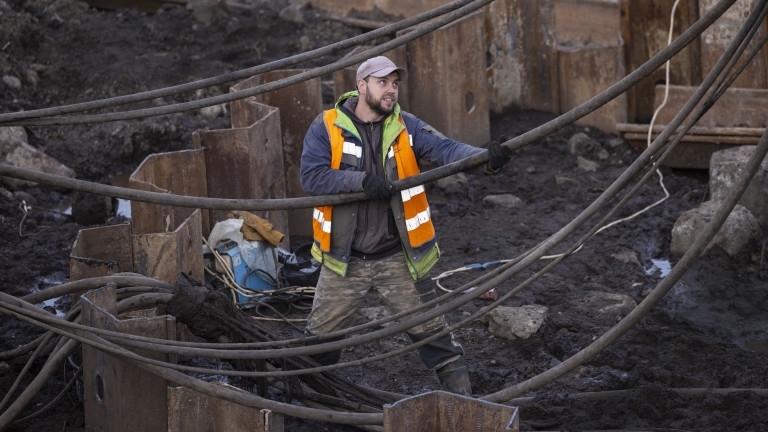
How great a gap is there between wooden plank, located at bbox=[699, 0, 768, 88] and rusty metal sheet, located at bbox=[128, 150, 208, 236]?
540 cm

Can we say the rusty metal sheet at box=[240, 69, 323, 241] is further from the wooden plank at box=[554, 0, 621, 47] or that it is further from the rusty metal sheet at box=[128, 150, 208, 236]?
the wooden plank at box=[554, 0, 621, 47]

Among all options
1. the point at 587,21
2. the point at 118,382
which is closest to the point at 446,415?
the point at 118,382

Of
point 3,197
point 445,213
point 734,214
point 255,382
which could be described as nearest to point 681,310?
point 734,214

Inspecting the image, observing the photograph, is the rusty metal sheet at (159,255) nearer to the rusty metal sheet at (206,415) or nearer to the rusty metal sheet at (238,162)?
the rusty metal sheet at (238,162)

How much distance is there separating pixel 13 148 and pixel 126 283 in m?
5.53

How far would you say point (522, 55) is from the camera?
43.0 feet

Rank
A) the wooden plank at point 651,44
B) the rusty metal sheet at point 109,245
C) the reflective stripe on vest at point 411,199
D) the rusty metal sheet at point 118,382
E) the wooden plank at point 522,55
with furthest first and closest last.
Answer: the wooden plank at point 522,55
the wooden plank at point 651,44
the rusty metal sheet at point 109,245
the reflective stripe on vest at point 411,199
the rusty metal sheet at point 118,382

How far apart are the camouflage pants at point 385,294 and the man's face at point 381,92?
0.89m

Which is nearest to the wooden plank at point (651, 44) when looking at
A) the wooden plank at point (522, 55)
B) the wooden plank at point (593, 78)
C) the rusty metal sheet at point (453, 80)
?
the wooden plank at point (593, 78)

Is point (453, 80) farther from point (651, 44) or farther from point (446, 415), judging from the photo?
point (446, 415)

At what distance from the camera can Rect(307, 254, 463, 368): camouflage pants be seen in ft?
22.6

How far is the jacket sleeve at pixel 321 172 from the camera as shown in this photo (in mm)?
6402

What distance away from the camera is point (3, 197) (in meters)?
11.3

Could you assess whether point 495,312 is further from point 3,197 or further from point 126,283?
point 3,197
